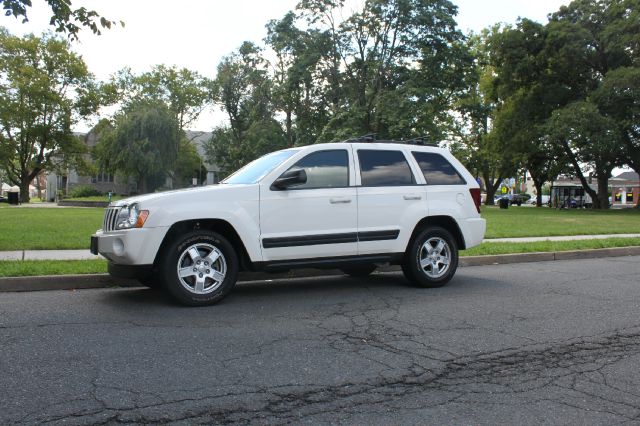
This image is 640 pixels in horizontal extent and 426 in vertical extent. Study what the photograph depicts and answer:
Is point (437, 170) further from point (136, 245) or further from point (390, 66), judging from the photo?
point (390, 66)

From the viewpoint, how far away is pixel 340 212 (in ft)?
23.1

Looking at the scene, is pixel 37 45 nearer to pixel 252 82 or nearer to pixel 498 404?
pixel 252 82

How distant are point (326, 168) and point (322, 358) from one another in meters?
3.23

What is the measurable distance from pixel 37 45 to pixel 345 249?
2493 inches

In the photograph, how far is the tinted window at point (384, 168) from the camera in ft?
24.3

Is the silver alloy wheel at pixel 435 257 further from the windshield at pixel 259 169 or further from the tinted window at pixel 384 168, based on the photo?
the windshield at pixel 259 169

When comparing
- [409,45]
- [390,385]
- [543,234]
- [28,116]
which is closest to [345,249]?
[390,385]

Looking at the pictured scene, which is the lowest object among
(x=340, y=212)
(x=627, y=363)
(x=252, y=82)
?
(x=627, y=363)

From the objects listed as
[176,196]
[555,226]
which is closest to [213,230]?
[176,196]

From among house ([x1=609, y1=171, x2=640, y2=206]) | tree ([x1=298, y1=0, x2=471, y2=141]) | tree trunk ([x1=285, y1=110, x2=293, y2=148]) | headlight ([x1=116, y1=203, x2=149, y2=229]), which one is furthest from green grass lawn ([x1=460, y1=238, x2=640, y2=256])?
house ([x1=609, y1=171, x2=640, y2=206])

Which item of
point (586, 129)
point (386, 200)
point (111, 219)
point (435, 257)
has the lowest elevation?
point (435, 257)

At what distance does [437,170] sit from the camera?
805 cm

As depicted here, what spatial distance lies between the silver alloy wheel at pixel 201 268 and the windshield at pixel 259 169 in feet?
3.37

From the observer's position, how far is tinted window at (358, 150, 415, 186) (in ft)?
24.3
